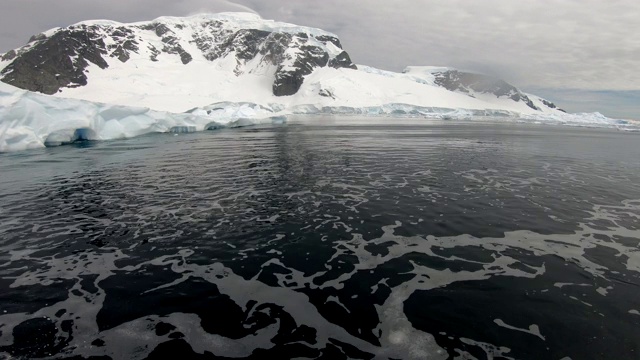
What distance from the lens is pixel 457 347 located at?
653 cm

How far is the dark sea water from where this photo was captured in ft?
22.1

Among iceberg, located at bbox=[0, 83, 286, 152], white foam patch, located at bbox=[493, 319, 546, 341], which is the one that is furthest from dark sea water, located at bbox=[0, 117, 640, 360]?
iceberg, located at bbox=[0, 83, 286, 152]

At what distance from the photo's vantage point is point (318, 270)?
952 cm

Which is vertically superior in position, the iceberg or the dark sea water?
the iceberg

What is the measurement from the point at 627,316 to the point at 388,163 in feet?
64.8

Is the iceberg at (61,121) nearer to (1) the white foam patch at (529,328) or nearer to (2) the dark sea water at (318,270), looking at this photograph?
(2) the dark sea water at (318,270)

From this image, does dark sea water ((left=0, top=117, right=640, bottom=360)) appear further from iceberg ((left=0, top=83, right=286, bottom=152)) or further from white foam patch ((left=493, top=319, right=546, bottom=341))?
iceberg ((left=0, top=83, right=286, bottom=152))

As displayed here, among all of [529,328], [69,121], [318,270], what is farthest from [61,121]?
[529,328]

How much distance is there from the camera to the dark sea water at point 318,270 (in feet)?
22.1

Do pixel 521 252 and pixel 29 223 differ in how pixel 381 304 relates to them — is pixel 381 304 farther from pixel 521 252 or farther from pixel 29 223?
pixel 29 223

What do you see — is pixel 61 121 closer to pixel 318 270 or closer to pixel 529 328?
pixel 318 270

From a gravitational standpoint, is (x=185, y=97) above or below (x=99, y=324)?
above

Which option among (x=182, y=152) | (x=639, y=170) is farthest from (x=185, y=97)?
(x=639, y=170)

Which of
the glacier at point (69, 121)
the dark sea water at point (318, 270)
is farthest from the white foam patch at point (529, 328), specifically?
the glacier at point (69, 121)
